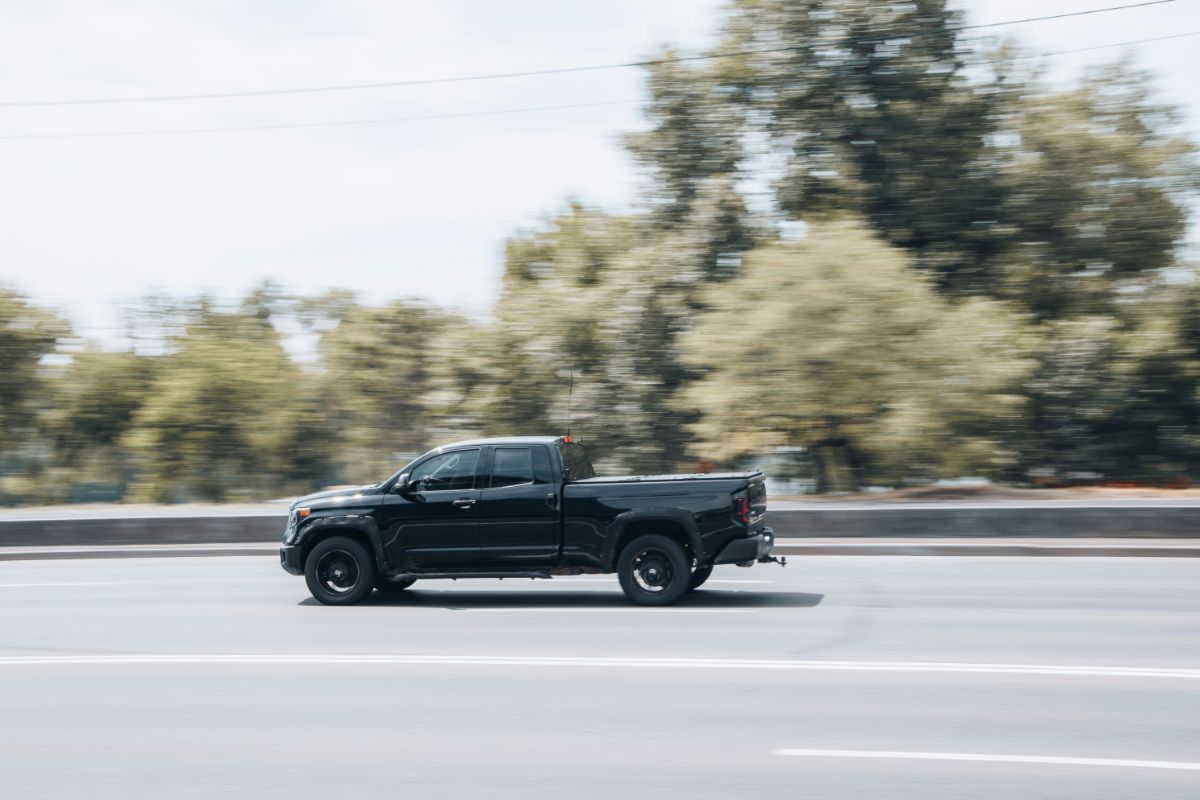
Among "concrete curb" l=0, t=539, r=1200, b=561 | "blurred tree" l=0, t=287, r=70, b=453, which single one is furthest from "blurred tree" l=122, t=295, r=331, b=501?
"concrete curb" l=0, t=539, r=1200, b=561

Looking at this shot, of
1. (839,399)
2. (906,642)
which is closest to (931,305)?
(839,399)

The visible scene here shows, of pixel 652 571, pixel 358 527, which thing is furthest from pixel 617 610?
pixel 358 527

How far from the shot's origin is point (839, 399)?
2556 centimetres

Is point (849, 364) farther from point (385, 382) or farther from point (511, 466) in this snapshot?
point (385, 382)

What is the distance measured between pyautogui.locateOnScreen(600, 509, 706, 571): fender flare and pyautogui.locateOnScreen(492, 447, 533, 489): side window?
1080 mm

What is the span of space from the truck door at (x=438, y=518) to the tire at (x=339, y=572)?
32cm

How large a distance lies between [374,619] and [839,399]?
15.9 m

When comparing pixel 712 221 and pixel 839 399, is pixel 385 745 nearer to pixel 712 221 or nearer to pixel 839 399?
pixel 839 399

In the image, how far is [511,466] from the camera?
1255 cm

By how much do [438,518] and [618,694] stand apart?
4733 mm

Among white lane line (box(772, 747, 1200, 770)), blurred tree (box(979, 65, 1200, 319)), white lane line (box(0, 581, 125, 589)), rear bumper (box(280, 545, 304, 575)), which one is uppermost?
blurred tree (box(979, 65, 1200, 319))

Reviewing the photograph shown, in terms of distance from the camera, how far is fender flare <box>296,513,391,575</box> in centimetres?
1257

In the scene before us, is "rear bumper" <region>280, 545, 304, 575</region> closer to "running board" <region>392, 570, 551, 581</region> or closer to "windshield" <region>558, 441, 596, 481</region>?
"running board" <region>392, 570, 551, 581</region>

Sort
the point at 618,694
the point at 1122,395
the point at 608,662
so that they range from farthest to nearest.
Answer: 1. the point at 1122,395
2. the point at 608,662
3. the point at 618,694
